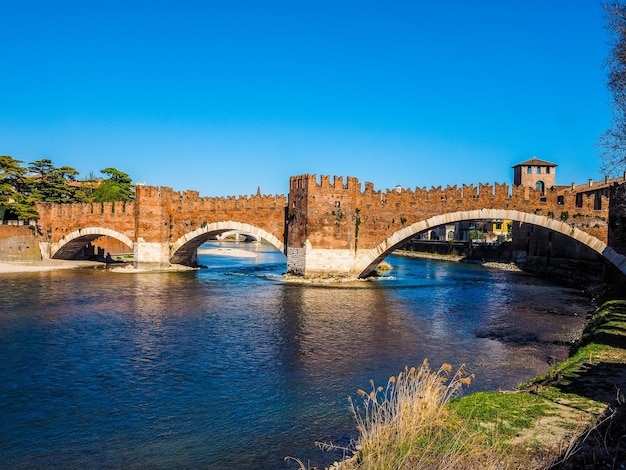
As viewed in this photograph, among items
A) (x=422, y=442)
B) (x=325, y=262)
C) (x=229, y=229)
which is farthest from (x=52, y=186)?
(x=422, y=442)

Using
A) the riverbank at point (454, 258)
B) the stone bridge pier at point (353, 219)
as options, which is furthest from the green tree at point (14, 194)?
the riverbank at point (454, 258)

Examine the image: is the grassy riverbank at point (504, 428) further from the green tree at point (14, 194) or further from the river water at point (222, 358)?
the green tree at point (14, 194)

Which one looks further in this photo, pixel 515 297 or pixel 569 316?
pixel 515 297

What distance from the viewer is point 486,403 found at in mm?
8664

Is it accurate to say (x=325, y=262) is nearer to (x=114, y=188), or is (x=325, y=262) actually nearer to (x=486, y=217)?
(x=486, y=217)

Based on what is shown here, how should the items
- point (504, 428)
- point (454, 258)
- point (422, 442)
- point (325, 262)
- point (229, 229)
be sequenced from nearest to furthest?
point (422, 442) < point (504, 428) < point (325, 262) < point (229, 229) < point (454, 258)

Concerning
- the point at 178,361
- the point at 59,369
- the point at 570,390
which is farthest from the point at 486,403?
the point at 59,369

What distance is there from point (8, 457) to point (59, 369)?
5.25 m

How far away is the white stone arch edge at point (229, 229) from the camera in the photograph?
37094 mm

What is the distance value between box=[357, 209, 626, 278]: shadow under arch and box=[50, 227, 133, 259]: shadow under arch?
19256mm

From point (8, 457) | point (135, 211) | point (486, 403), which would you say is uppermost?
point (135, 211)

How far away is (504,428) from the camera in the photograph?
744 cm

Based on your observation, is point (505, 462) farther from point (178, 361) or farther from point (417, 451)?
point (178, 361)

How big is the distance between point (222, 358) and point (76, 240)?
1393 inches
